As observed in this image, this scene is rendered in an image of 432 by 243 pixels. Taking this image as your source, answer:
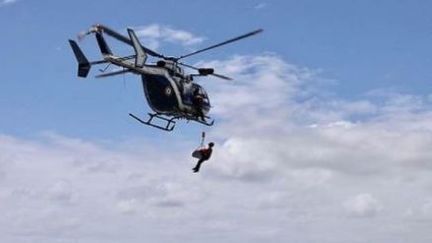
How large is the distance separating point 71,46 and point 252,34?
17363mm

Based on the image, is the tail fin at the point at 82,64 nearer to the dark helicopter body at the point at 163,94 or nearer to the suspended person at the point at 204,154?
the dark helicopter body at the point at 163,94

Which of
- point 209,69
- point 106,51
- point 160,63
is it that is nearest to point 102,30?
point 106,51

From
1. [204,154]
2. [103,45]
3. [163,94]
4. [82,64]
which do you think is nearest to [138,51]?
[103,45]

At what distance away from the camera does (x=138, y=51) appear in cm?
7144

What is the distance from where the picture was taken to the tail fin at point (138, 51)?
71375 millimetres

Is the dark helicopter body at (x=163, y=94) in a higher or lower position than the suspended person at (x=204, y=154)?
higher

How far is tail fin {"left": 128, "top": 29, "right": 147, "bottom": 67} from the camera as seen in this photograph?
71375 mm

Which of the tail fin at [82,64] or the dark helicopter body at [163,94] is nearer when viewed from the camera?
the dark helicopter body at [163,94]

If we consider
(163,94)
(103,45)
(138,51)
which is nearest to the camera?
(138,51)

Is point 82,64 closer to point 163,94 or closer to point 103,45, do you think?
point 103,45

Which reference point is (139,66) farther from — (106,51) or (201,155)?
(201,155)

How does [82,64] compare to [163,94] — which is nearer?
[163,94]

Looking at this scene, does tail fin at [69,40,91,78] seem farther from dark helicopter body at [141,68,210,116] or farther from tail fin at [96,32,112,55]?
dark helicopter body at [141,68,210,116]

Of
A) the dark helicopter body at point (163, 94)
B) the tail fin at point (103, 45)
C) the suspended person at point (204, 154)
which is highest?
the tail fin at point (103, 45)
